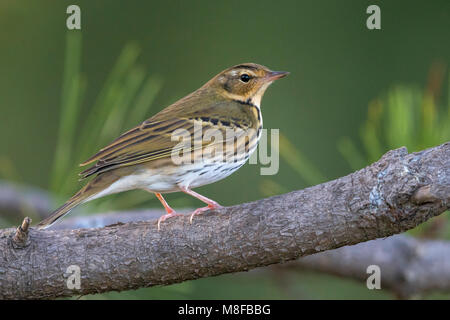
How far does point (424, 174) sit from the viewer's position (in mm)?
2426

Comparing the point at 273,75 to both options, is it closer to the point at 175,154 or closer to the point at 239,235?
the point at 175,154

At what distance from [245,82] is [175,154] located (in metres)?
0.93

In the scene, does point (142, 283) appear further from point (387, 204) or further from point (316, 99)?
point (316, 99)

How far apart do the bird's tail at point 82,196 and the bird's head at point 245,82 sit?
115 centimetres

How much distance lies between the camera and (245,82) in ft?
14.4

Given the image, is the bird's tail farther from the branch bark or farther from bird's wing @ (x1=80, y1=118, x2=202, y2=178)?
the branch bark

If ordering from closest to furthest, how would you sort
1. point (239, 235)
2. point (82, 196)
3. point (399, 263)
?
point (239, 235) → point (82, 196) → point (399, 263)

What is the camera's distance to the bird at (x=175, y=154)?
3.58 metres

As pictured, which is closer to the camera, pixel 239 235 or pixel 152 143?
pixel 239 235

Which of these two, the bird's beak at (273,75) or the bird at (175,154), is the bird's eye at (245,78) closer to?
the bird's beak at (273,75)

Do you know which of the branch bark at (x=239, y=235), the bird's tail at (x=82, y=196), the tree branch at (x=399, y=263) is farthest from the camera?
the tree branch at (x=399, y=263)

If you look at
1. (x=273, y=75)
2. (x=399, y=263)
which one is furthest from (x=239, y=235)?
(x=273, y=75)

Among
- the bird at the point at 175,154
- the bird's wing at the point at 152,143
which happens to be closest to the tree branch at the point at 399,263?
the bird at the point at 175,154

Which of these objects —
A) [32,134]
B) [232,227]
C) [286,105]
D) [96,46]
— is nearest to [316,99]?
[286,105]
